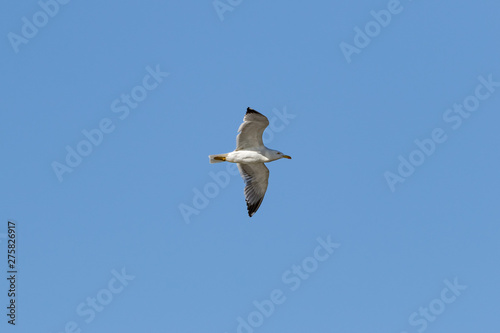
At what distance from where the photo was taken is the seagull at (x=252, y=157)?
1920 cm

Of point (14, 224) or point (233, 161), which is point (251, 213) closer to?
point (233, 161)

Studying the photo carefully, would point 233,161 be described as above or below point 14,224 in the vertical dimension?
below

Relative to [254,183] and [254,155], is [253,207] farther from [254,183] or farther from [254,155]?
[254,155]

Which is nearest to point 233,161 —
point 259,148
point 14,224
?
point 259,148

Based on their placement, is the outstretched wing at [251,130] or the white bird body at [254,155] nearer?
the outstretched wing at [251,130]

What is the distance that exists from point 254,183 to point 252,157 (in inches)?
50.0

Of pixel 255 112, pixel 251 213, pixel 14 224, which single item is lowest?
pixel 251 213

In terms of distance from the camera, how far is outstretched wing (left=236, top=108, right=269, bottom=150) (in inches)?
749

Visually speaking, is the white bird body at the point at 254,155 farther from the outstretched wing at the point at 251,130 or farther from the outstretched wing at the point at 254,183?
the outstretched wing at the point at 254,183

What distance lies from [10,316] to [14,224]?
7.81 ft

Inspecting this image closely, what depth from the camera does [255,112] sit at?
62.1 feet

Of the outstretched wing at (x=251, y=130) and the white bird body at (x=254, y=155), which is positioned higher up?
the outstretched wing at (x=251, y=130)

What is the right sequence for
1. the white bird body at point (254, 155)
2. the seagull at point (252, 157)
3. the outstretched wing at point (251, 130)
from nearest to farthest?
the outstretched wing at point (251, 130), the seagull at point (252, 157), the white bird body at point (254, 155)

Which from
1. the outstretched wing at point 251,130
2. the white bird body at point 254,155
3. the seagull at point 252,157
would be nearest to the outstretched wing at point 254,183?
the seagull at point 252,157
